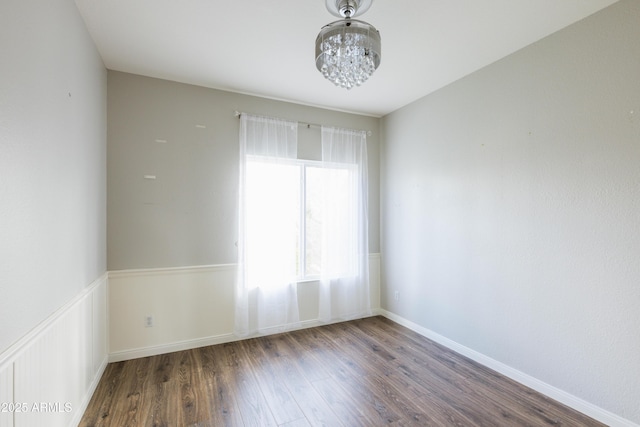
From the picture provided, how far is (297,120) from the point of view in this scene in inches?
142

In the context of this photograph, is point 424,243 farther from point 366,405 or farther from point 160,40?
point 160,40

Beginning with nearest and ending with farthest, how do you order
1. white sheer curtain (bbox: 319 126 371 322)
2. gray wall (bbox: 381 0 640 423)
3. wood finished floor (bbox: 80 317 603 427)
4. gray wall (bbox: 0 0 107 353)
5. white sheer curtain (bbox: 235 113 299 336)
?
gray wall (bbox: 0 0 107 353) < gray wall (bbox: 381 0 640 423) < wood finished floor (bbox: 80 317 603 427) < white sheer curtain (bbox: 235 113 299 336) < white sheer curtain (bbox: 319 126 371 322)

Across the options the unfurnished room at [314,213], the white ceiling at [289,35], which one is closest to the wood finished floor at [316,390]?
the unfurnished room at [314,213]

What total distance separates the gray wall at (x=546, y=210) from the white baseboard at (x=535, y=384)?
4cm

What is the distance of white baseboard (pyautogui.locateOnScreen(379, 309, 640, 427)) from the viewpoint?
1955 millimetres

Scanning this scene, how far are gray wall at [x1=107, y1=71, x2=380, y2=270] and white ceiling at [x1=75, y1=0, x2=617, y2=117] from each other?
21 cm

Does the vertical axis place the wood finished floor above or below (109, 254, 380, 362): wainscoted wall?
below

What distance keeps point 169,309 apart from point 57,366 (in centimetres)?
137

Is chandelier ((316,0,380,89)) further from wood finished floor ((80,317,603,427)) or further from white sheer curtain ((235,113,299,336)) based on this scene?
wood finished floor ((80,317,603,427))


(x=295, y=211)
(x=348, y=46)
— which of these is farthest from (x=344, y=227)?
(x=348, y=46)

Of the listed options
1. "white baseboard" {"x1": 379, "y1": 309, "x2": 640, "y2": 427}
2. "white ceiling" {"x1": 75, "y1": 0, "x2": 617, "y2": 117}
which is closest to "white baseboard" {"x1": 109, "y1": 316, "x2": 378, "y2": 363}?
"white baseboard" {"x1": 379, "y1": 309, "x2": 640, "y2": 427}

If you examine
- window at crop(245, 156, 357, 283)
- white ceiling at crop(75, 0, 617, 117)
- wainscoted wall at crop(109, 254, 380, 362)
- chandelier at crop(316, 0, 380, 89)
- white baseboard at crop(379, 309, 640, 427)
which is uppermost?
white ceiling at crop(75, 0, 617, 117)

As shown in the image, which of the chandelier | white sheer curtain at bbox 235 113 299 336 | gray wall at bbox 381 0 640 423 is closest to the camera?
the chandelier

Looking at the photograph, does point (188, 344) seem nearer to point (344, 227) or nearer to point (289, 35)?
point (344, 227)
